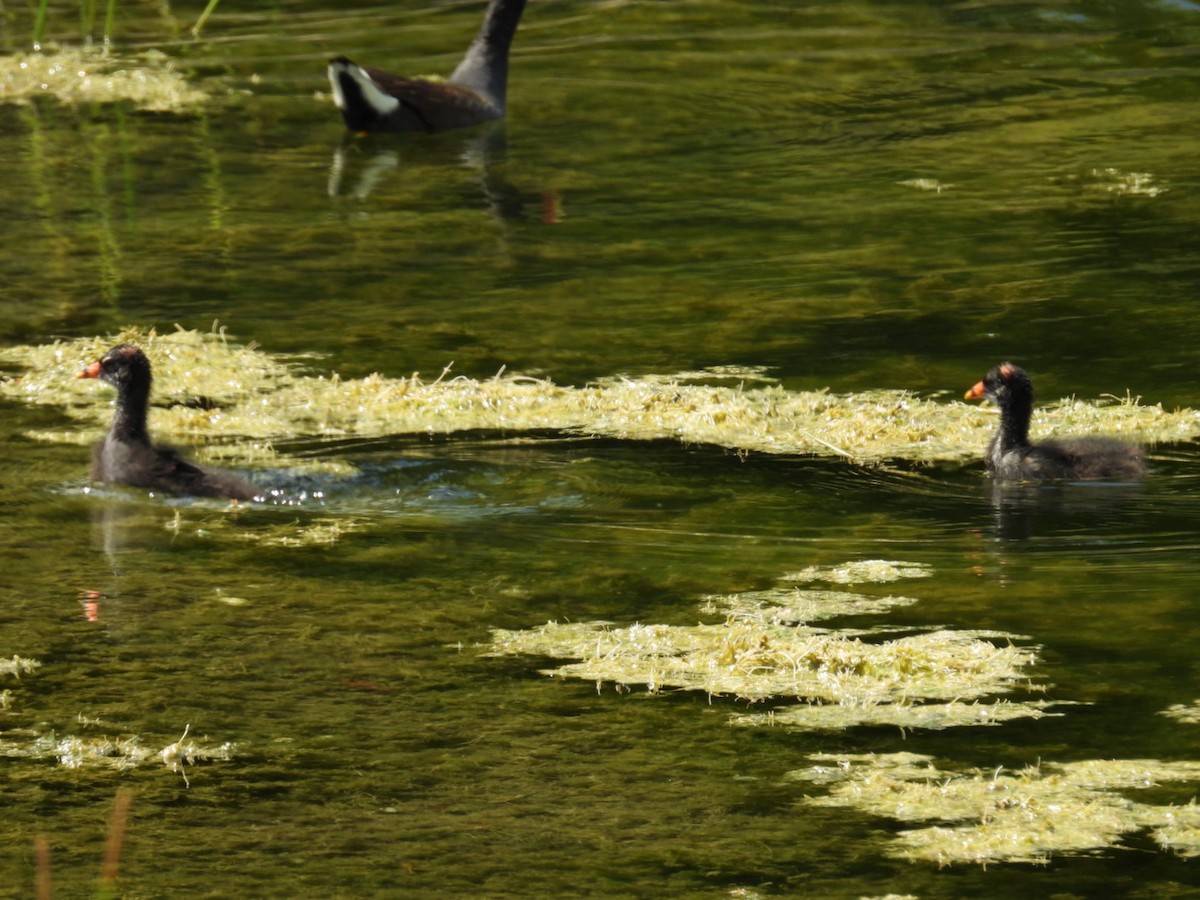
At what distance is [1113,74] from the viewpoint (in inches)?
657

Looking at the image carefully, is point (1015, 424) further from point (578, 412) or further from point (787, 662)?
point (787, 662)

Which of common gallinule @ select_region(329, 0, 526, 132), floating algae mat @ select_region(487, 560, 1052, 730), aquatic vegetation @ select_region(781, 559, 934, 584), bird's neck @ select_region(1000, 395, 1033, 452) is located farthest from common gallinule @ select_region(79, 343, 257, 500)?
common gallinule @ select_region(329, 0, 526, 132)

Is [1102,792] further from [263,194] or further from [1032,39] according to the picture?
[1032,39]

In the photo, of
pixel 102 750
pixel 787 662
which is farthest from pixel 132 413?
pixel 787 662

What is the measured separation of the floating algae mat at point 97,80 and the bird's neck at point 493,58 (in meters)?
2.08

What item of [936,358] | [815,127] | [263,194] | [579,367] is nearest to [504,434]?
[579,367]

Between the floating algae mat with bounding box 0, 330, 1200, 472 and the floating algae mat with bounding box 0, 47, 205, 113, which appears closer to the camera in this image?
the floating algae mat with bounding box 0, 330, 1200, 472

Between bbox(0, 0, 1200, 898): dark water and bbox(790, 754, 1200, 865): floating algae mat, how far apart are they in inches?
2.8

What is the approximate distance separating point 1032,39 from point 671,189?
197 inches

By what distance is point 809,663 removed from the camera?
22.4 ft

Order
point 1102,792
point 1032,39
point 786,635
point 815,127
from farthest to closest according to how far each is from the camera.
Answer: point 1032,39
point 815,127
point 786,635
point 1102,792

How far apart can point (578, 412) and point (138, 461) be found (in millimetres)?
2024

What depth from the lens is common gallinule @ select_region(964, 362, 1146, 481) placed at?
877 cm

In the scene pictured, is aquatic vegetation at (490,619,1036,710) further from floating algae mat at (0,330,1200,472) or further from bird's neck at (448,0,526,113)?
bird's neck at (448,0,526,113)
